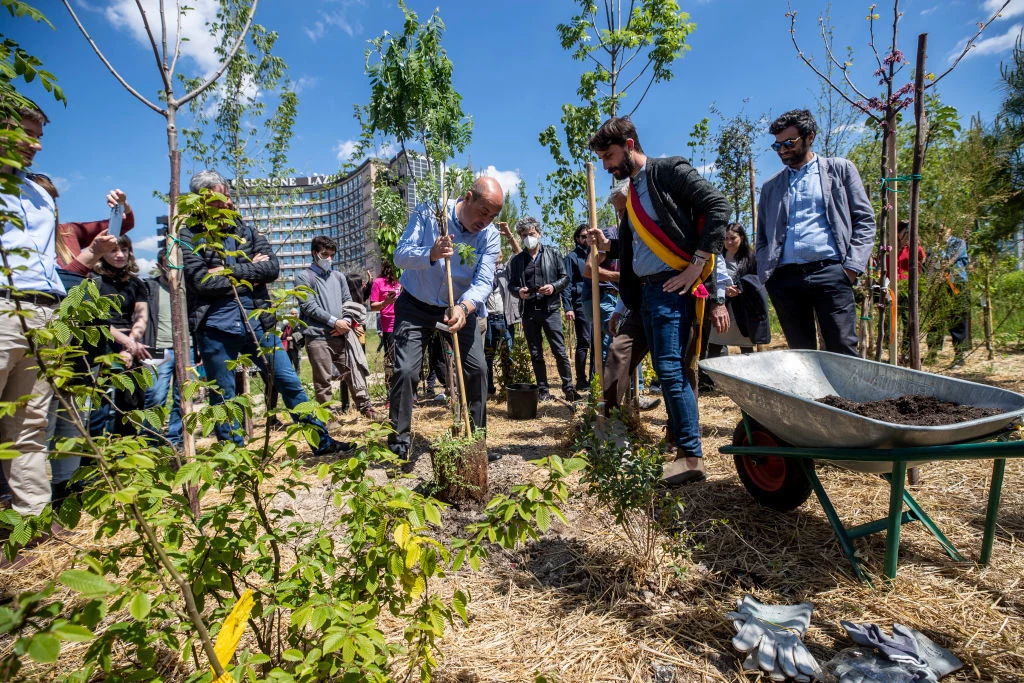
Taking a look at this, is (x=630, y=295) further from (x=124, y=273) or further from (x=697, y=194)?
(x=124, y=273)

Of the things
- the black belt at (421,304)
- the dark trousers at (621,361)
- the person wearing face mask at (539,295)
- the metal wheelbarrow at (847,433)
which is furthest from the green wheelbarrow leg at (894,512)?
the person wearing face mask at (539,295)

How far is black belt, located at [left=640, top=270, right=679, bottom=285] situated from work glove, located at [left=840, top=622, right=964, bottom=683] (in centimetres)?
187

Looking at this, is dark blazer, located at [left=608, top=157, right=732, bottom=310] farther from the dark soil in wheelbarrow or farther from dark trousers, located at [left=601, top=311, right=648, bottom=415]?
the dark soil in wheelbarrow

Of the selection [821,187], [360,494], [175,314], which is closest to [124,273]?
[175,314]

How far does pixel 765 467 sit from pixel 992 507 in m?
0.84

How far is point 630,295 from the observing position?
3.38 meters

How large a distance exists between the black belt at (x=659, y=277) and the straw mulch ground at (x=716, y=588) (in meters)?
1.23

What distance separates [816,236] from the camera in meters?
3.15

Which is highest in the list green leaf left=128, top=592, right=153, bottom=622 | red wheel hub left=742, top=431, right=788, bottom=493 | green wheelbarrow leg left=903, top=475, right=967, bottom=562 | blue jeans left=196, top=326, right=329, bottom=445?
blue jeans left=196, top=326, right=329, bottom=445

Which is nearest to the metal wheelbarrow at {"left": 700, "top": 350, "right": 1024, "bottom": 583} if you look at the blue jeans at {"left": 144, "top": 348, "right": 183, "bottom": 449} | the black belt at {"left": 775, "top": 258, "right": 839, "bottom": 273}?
the black belt at {"left": 775, "top": 258, "right": 839, "bottom": 273}

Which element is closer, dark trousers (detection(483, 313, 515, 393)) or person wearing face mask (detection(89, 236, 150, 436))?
person wearing face mask (detection(89, 236, 150, 436))

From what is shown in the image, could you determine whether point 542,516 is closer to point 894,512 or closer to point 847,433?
point 847,433

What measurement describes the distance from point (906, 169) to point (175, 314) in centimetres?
1092

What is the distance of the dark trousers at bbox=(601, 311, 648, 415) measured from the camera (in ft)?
11.1
